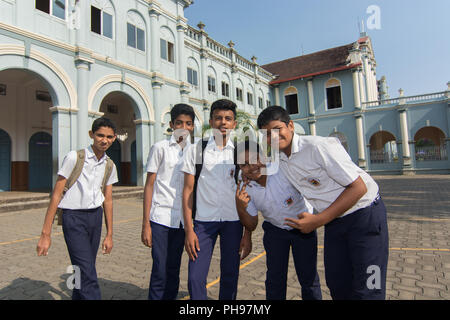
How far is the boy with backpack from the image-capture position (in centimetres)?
217

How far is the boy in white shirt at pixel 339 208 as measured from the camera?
1.73 meters

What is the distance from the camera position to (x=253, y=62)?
25.1 m

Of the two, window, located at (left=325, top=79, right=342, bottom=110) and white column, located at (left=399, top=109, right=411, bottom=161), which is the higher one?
window, located at (left=325, top=79, right=342, bottom=110)

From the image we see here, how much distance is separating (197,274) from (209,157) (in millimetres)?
908

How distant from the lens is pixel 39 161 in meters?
15.0

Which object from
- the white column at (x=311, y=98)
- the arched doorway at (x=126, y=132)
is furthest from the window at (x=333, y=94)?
the arched doorway at (x=126, y=132)

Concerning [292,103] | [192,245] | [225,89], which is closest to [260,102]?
[292,103]

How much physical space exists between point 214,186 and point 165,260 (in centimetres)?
80

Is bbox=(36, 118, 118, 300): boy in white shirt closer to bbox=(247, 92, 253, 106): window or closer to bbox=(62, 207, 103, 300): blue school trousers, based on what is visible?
bbox=(62, 207, 103, 300): blue school trousers

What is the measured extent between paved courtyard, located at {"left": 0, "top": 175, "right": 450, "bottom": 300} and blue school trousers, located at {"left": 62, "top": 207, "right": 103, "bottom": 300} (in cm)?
83

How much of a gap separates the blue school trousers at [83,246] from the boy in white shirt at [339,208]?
5.62 ft

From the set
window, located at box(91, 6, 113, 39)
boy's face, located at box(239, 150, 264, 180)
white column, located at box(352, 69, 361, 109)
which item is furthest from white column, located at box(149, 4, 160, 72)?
white column, located at box(352, 69, 361, 109)
